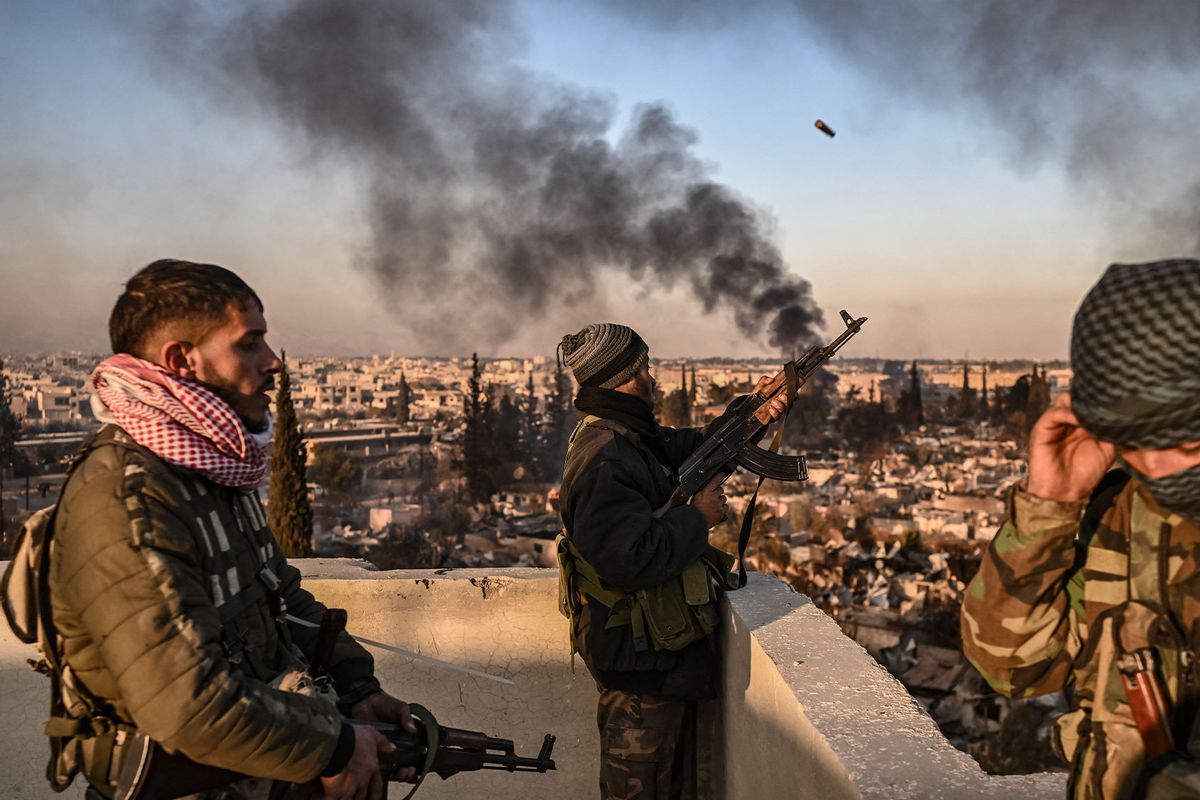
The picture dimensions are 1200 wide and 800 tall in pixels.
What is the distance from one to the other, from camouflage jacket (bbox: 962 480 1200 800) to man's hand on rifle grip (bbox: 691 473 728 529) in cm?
154

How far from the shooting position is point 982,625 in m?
1.16

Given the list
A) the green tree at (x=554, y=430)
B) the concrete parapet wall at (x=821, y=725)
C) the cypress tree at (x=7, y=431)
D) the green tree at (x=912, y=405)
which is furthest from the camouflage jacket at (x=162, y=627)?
the green tree at (x=912, y=405)

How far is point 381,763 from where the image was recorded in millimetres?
1665

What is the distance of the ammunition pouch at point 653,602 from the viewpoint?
2.41 m

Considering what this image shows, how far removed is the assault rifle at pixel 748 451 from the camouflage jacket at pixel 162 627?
4.59ft

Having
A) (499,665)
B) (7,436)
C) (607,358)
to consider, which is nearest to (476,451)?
(7,436)

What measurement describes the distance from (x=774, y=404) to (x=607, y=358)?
3.02 feet

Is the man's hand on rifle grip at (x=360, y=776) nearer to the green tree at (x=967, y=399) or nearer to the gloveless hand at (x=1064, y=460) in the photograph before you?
the gloveless hand at (x=1064, y=460)

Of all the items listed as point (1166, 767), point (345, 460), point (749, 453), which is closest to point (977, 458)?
point (345, 460)

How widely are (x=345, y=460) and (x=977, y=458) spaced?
73.8ft

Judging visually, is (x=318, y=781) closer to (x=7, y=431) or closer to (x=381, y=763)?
(x=381, y=763)

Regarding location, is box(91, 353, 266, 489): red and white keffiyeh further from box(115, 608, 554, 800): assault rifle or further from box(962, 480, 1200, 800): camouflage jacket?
box(962, 480, 1200, 800): camouflage jacket

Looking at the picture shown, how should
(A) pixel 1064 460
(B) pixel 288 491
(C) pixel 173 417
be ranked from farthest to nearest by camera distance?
(B) pixel 288 491 → (C) pixel 173 417 → (A) pixel 1064 460

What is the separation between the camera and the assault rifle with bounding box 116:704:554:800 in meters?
1.36
